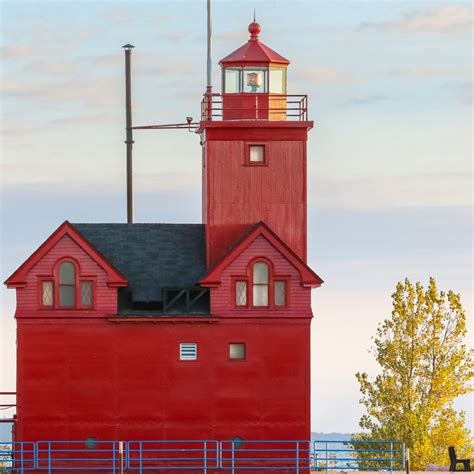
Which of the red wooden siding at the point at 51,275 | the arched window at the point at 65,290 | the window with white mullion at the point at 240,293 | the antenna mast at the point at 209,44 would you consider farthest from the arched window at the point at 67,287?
the antenna mast at the point at 209,44

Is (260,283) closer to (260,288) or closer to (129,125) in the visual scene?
(260,288)

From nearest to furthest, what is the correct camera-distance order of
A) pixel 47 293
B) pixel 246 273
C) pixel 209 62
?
pixel 47 293
pixel 246 273
pixel 209 62

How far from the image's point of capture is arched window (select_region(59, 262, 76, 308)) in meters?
59.6

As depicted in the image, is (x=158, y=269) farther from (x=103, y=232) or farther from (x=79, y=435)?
(x=79, y=435)

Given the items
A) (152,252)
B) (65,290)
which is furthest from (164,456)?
(152,252)

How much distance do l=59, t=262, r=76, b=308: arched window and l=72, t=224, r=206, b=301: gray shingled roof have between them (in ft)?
7.90

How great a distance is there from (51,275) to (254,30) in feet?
43.1

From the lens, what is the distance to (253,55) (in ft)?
206

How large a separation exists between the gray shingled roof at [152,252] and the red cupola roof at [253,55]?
6.75m

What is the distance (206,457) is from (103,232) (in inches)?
398

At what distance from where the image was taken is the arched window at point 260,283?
6009 cm

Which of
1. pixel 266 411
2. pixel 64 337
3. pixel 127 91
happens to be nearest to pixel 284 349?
pixel 266 411

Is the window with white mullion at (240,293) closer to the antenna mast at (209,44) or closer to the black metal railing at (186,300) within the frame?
the black metal railing at (186,300)

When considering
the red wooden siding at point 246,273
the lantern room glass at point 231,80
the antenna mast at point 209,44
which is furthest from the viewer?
the antenna mast at point 209,44
